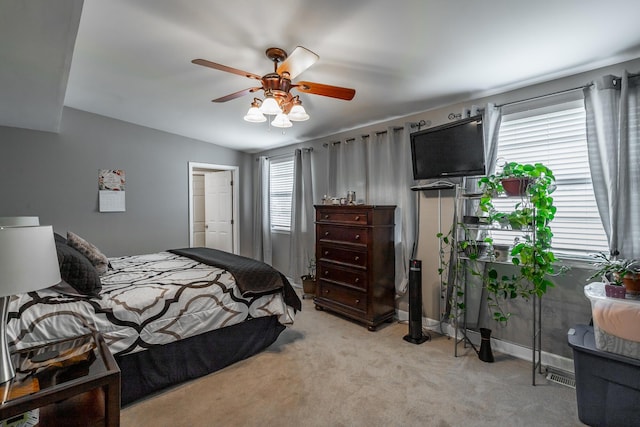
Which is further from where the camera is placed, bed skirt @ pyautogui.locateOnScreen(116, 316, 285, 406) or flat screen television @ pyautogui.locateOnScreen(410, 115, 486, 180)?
flat screen television @ pyautogui.locateOnScreen(410, 115, 486, 180)

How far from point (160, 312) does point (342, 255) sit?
1916mm

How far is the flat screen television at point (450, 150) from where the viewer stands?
2.49 m

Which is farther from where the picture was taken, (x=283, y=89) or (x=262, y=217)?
(x=262, y=217)

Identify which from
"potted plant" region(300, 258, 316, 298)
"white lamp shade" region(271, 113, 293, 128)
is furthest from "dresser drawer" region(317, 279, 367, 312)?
"white lamp shade" region(271, 113, 293, 128)

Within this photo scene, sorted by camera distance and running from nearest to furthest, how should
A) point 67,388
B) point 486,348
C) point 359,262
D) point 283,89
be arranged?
point 67,388 → point 283,89 → point 486,348 → point 359,262

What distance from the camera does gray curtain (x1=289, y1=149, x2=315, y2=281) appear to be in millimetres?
4465

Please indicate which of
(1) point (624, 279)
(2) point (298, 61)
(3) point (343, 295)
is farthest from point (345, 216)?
(1) point (624, 279)

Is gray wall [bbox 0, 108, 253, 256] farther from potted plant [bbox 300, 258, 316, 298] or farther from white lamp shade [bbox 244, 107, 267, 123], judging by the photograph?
white lamp shade [bbox 244, 107, 267, 123]

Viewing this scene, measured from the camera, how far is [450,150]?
2.68 metres

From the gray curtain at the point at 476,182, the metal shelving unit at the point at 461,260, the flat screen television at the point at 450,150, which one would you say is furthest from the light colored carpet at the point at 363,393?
the flat screen television at the point at 450,150

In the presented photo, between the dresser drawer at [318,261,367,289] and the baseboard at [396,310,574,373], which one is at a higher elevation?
the dresser drawer at [318,261,367,289]

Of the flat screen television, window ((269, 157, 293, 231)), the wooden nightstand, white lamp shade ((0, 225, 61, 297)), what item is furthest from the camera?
window ((269, 157, 293, 231))

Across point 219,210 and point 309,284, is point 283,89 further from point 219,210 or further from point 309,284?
point 219,210

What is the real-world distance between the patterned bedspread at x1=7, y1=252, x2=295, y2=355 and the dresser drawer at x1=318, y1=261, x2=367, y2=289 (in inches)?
32.9
